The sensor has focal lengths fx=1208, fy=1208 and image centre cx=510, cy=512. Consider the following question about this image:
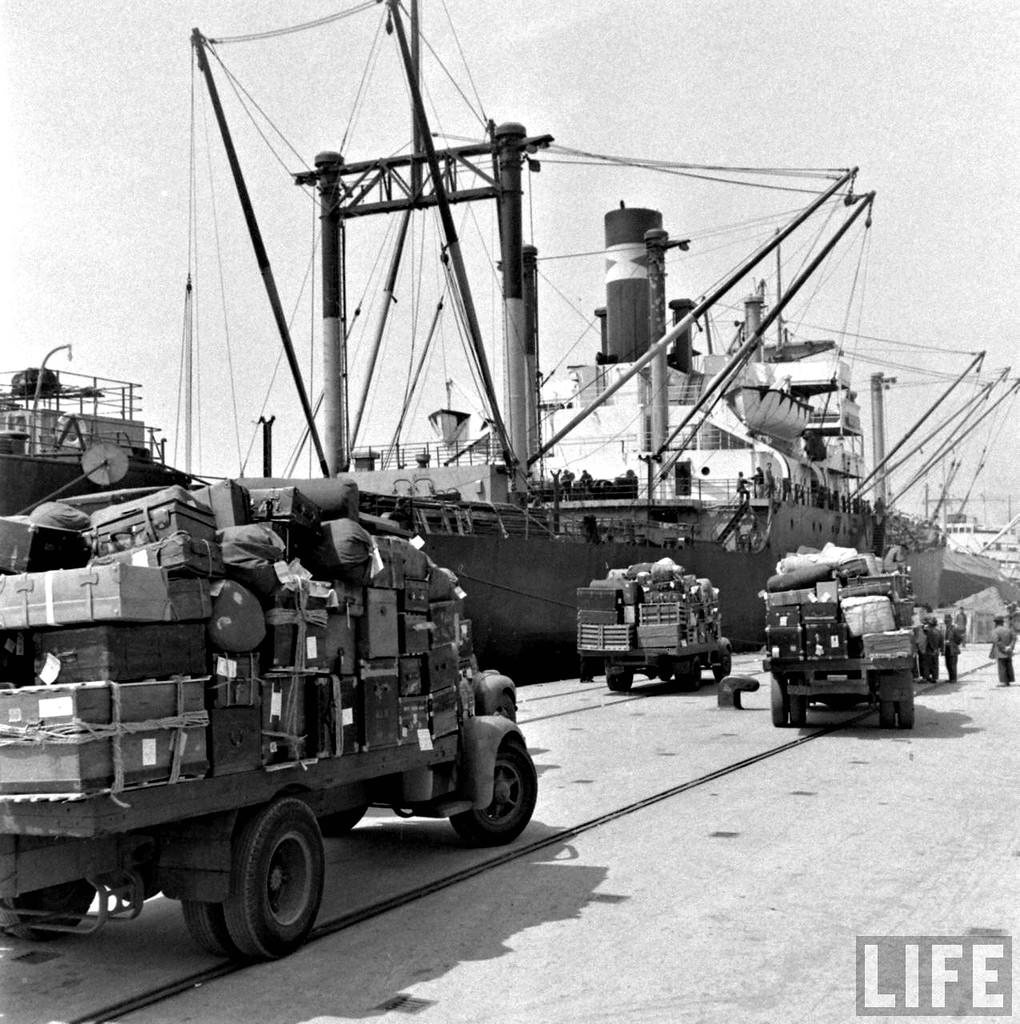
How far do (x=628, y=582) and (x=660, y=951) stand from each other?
1582 cm

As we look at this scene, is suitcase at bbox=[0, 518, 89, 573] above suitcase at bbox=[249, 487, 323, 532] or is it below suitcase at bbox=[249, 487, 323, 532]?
below

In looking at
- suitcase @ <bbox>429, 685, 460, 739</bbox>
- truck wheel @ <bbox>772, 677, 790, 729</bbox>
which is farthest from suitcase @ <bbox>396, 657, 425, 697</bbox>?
truck wheel @ <bbox>772, 677, 790, 729</bbox>

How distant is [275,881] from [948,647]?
19.2 m

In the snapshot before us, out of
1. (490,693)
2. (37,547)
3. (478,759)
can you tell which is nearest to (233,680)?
(37,547)

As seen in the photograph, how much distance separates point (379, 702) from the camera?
7.23 metres

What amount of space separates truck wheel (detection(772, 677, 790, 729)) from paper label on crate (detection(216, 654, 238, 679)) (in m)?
10.9

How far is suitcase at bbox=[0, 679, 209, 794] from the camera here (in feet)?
17.2

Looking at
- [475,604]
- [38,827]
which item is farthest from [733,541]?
[38,827]

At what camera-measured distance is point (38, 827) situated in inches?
211

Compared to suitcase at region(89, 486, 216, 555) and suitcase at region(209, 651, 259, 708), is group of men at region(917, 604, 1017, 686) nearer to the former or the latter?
suitcase at region(209, 651, 259, 708)

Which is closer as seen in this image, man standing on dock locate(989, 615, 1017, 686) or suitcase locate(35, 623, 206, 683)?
suitcase locate(35, 623, 206, 683)

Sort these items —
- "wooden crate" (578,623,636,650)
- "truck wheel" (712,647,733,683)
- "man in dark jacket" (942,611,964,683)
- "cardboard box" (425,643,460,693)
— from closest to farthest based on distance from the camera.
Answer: "cardboard box" (425,643,460,693) → "wooden crate" (578,623,636,650) → "man in dark jacket" (942,611,964,683) → "truck wheel" (712,647,733,683)

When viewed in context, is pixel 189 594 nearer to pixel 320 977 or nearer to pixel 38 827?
pixel 38 827

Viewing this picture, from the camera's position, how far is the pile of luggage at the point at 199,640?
539cm
